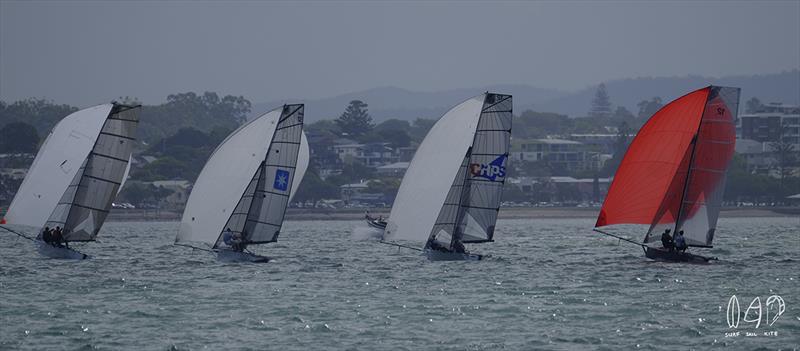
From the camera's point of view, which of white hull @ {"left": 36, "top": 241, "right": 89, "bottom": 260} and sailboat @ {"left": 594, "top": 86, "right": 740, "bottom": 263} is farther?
white hull @ {"left": 36, "top": 241, "right": 89, "bottom": 260}

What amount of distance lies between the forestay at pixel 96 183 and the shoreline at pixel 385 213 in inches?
3684

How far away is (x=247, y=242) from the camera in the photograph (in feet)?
185

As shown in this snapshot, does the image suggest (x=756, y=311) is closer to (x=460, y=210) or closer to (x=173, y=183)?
(x=460, y=210)

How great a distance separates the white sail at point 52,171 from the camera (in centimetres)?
5753

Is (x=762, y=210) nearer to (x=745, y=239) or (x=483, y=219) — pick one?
(x=745, y=239)

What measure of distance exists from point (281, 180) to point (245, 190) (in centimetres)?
158

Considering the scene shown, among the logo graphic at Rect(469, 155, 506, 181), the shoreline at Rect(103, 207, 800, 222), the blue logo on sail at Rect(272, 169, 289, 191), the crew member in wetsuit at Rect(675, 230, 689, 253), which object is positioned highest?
the logo graphic at Rect(469, 155, 506, 181)

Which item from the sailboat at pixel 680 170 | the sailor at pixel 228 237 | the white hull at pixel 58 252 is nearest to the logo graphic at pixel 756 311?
the sailboat at pixel 680 170

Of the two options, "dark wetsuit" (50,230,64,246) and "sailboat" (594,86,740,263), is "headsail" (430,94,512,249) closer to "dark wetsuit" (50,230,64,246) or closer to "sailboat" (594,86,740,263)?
"sailboat" (594,86,740,263)

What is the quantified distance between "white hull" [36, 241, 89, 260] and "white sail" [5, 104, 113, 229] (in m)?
0.84

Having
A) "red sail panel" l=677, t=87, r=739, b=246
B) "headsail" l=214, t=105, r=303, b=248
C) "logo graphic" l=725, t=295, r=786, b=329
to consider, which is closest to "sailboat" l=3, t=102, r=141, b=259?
"headsail" l=214, t=105, r=303, b=248

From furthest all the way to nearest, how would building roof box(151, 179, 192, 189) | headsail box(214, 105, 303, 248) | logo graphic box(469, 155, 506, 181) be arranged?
building roof box(151, 179, 192, 189)
headsail box(214, 105, 303, 248)
logo graphic box(469, 155, 506, 181)

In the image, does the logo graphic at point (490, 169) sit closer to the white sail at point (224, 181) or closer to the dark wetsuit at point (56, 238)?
the white sail at point (224, 181)

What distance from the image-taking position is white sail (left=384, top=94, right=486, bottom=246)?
55469 mm
